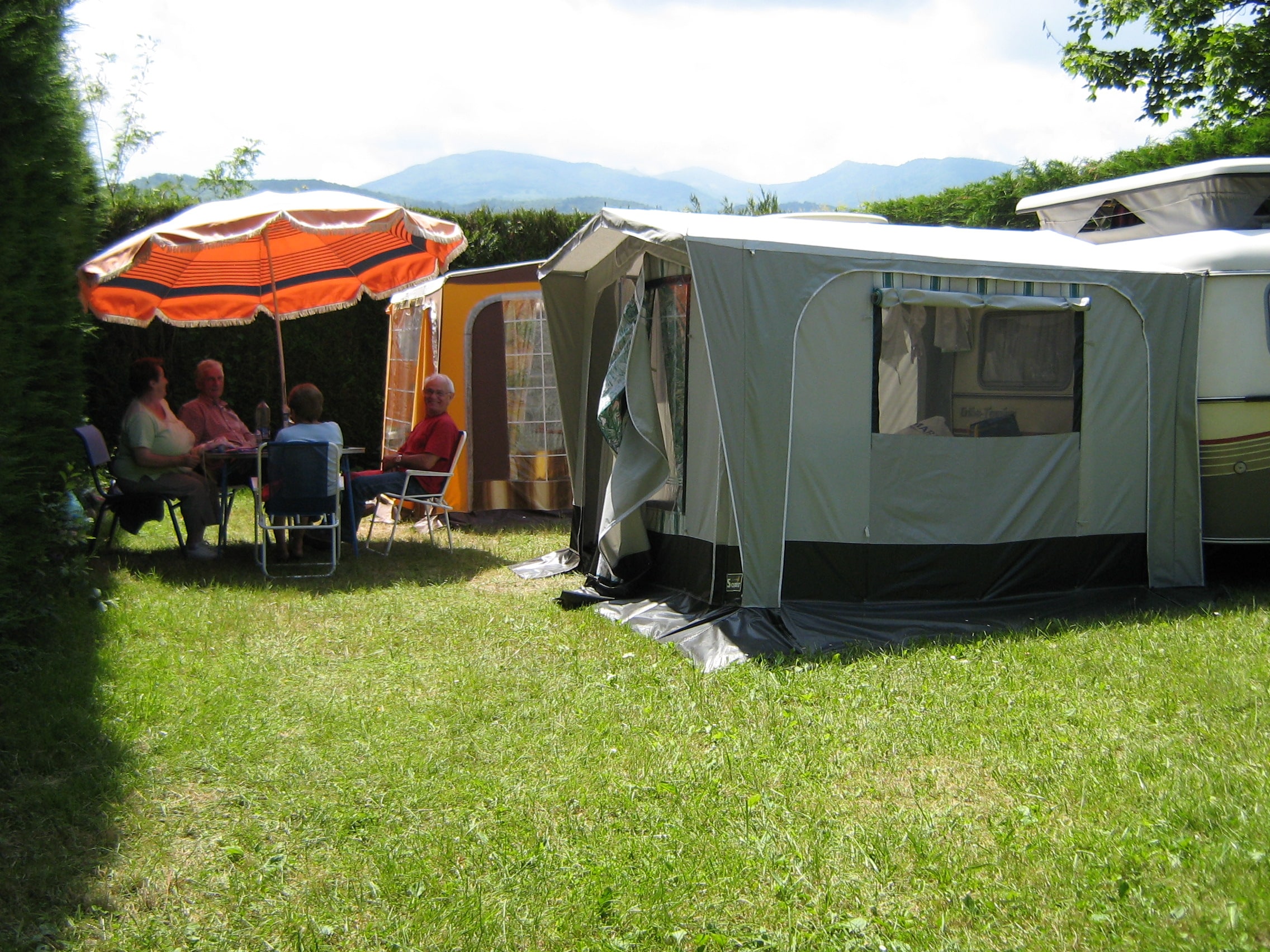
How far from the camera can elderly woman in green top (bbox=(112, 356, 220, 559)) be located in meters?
6.45

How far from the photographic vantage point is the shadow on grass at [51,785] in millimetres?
2514

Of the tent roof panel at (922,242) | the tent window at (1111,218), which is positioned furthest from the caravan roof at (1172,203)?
the tent roof panel at (922,242)

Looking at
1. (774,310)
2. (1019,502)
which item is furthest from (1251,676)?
(774,310)

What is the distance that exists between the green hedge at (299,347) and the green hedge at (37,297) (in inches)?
195

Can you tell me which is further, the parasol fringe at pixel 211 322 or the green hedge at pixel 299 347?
the green hedge at pixel 299 347

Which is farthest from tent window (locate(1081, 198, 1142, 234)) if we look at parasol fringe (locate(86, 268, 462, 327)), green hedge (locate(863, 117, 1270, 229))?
parasol fringe (locate(86, 268, 462, 327))

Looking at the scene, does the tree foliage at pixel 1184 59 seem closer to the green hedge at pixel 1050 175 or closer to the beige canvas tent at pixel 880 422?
the green hedge at pixel 1050 175

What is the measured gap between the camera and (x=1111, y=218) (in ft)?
22.4

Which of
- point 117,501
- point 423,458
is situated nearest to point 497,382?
point 423,458

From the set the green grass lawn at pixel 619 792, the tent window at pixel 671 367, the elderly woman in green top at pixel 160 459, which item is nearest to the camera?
the green grass lawn at pixel 619 792

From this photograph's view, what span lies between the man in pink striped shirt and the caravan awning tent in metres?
2.83

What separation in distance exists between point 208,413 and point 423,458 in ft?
5.00

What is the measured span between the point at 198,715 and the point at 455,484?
488 cm

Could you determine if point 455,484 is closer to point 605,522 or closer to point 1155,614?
point 605,522
